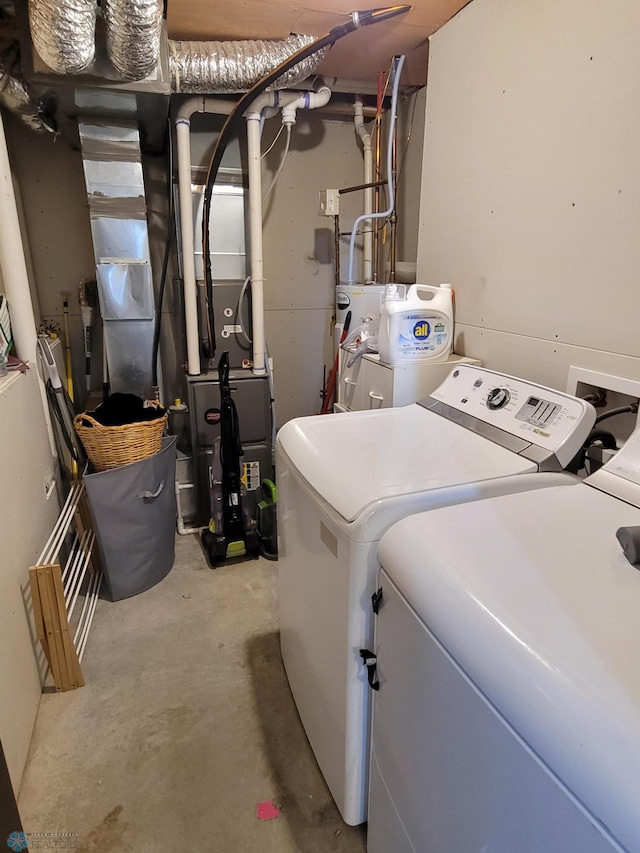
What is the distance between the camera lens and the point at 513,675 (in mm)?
639

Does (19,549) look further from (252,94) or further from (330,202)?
(330,202)

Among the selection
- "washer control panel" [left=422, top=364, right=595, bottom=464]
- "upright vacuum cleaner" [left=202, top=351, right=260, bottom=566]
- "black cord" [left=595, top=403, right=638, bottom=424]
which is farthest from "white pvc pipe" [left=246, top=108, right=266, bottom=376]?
"black cord" [left=595, top=403, right=638, bottom=424]

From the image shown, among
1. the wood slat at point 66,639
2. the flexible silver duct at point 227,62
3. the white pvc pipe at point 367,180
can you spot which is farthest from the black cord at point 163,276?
the wood slat at point 66,639

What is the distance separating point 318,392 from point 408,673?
2.61m

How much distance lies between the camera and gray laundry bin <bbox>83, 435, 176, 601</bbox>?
2.08 m

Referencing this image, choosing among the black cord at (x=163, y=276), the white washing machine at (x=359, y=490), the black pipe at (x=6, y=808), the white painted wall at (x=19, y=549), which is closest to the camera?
the black pipe at (x=6, y=808)

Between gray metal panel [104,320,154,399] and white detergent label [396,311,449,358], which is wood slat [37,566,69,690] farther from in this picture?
white detergent label [396,311,449,358]

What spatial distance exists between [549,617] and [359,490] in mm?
485

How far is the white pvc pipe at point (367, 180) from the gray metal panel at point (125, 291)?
126 cm

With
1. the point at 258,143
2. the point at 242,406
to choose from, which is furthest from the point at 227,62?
the point at 242,406

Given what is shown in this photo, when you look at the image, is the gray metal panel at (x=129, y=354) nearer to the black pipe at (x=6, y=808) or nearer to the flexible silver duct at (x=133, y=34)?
the flexible silver duct at (x=133, y=34)

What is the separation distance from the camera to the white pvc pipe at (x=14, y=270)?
5.98ft

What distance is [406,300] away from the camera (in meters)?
1.90

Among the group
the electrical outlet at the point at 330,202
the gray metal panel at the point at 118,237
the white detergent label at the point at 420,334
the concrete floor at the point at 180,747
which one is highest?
the electrical outlet at the point at 330,202
